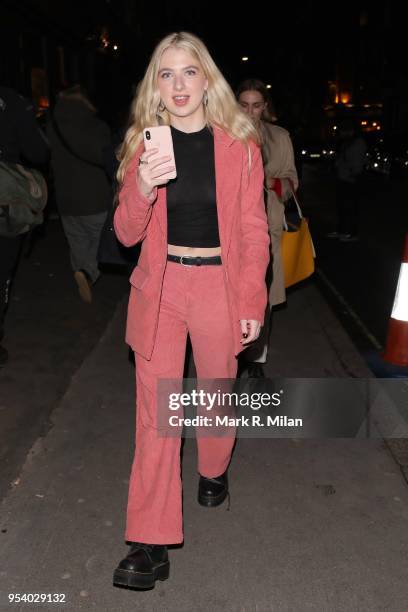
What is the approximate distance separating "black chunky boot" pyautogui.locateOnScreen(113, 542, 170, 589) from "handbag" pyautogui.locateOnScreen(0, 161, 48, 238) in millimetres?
2820

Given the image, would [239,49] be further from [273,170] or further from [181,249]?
[181,249]

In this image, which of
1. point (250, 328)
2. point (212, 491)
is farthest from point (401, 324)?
point (250, 328)

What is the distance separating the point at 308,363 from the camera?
237 inches

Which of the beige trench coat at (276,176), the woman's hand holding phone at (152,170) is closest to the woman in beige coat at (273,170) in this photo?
the beige trench coat at (276,176)

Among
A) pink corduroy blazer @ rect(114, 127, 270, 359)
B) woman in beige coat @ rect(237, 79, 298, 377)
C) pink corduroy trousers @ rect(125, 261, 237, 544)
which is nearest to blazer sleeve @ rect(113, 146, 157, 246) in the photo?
pink corduroy blazer @ rect(114, 127, 270, 359)

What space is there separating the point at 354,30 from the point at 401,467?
259 ft

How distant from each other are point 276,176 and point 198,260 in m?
1.93

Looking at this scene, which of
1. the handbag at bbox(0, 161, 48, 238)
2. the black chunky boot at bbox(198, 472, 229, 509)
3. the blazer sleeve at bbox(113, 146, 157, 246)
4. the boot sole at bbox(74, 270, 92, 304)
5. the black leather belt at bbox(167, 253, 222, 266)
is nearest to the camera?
the blazer sleeve at bbox(113, 146, 157, 246)

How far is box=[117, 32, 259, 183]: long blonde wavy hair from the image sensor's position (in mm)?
2912

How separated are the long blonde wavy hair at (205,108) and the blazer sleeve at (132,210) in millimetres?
86

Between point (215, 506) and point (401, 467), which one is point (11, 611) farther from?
point (401, 467)

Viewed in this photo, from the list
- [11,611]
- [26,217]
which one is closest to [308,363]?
[26,217]

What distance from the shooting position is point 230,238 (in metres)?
2.95

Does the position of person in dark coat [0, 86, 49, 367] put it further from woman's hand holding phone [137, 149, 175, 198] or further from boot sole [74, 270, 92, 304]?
woman's hand holding phone [137, 149, 175, 198]
